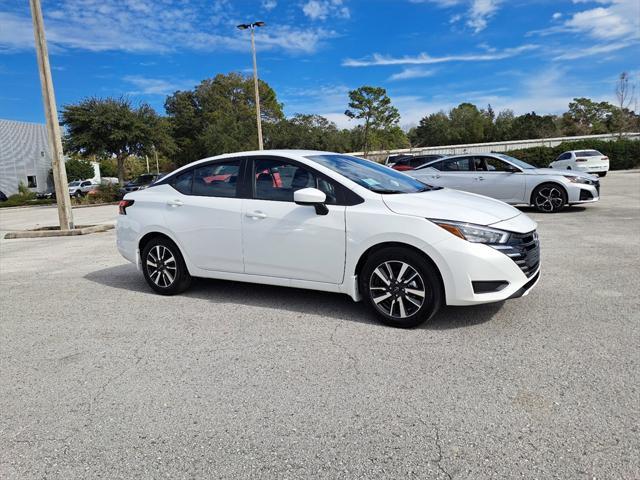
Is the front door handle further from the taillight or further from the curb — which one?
the curb

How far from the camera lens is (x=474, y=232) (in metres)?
4.14

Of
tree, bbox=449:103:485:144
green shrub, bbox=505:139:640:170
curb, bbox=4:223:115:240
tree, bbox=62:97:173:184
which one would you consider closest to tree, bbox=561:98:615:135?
tree, bbox=449:103:485:144

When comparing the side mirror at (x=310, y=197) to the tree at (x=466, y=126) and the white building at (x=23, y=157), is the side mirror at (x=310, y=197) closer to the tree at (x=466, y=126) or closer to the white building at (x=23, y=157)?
the white building at (x=23, y=157)

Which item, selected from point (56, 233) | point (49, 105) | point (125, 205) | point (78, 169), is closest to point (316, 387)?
point (125, 205)

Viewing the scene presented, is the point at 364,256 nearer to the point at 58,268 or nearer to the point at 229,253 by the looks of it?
the point at 229,253

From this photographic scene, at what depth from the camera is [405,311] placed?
4316 mm

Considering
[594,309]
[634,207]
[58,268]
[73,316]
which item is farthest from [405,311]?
[634,207]

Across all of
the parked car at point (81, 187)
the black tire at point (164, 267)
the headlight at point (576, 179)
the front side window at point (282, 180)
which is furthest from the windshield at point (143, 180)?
the front side window at point (282, 180)

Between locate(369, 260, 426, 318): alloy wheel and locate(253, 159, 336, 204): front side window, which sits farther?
locate(253, 159, 336, 204): front side window

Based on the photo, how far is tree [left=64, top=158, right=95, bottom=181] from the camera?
193ft

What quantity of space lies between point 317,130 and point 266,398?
2121 inches

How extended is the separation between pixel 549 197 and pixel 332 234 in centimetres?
908

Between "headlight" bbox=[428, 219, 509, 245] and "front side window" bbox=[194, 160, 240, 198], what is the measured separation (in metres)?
2.29

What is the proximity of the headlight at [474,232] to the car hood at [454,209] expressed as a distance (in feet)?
0.17
